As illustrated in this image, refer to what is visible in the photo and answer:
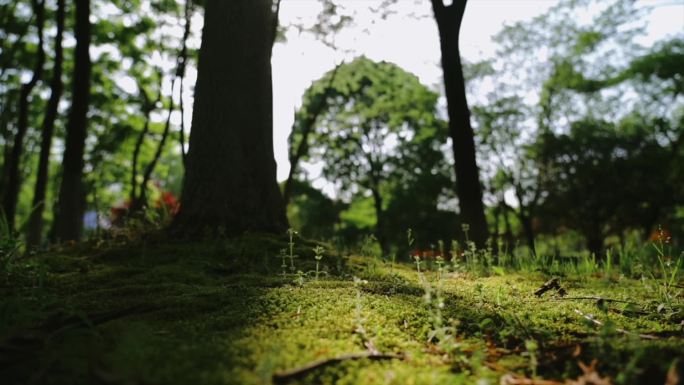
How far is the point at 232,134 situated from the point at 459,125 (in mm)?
3347

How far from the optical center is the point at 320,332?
183 centimetres

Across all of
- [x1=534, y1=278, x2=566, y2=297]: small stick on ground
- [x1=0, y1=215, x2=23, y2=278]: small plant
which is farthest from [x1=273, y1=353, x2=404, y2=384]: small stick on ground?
[x1=0, y1=215, x2=23, y2=278]: small plant

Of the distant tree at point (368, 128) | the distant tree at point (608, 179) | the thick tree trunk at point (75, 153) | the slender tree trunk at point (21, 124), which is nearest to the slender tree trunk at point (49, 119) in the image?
the slender tree trunk at point (21, 124)

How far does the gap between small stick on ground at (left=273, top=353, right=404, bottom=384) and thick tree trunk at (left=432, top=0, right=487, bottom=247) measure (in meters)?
4.55

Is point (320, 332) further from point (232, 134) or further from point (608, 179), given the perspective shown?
point (608, 179)

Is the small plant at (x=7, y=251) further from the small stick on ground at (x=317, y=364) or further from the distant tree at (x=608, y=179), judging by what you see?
the distant tree at (x=608, y=179)

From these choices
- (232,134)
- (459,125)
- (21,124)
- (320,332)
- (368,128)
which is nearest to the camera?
(320,332)

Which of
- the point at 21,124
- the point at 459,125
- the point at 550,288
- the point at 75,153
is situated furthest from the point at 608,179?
the point at 21,124

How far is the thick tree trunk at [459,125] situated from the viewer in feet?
19.7

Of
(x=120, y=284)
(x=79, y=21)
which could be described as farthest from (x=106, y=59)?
(x=120, y=284)

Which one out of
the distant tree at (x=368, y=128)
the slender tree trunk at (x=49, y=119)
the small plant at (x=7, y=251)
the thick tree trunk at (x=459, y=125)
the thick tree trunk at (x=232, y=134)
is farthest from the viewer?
the distant tree at (x=368, y=128)

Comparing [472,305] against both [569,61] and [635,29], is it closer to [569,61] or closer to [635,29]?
[635,29]

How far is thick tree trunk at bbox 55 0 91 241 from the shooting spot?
792 cm

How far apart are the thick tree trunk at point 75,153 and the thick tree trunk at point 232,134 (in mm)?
4367
